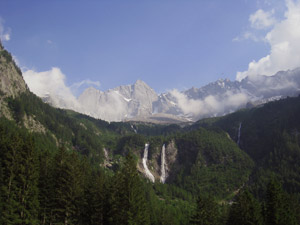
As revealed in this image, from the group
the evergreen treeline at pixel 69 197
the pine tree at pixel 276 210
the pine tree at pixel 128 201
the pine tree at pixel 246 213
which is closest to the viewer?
the evergreen treeline at pixel 69 197

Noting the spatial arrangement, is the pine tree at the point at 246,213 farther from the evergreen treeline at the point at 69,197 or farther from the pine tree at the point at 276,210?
the pine tree at the point at 276,210

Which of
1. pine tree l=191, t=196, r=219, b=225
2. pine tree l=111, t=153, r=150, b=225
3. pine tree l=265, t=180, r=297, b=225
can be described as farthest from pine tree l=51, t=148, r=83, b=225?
pine tree l=265, t=180, r=297, b=225

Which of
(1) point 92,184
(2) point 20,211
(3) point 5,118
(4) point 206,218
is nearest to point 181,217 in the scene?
(4) point 206,218

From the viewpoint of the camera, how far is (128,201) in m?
56.9

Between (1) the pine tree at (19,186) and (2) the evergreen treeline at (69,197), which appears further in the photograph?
(2) the evergreen treeline at (69,197)

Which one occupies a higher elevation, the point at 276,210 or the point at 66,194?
the point at 66,194

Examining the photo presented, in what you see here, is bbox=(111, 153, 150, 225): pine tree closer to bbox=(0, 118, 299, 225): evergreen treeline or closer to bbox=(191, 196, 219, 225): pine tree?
bbox=(0, 118, 299, 225): evergreen treeline

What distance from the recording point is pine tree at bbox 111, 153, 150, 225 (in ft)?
182

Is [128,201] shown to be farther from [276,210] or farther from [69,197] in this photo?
[276,210]

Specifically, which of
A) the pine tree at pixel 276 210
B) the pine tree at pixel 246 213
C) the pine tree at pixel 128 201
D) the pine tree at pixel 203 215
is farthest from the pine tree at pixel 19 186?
the pine tree at pixel 276 210

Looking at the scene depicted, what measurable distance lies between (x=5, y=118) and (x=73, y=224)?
14008cm

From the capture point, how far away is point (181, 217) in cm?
11681

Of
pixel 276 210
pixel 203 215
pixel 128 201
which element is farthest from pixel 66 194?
pixel 276 210

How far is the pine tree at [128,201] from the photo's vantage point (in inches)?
2185
